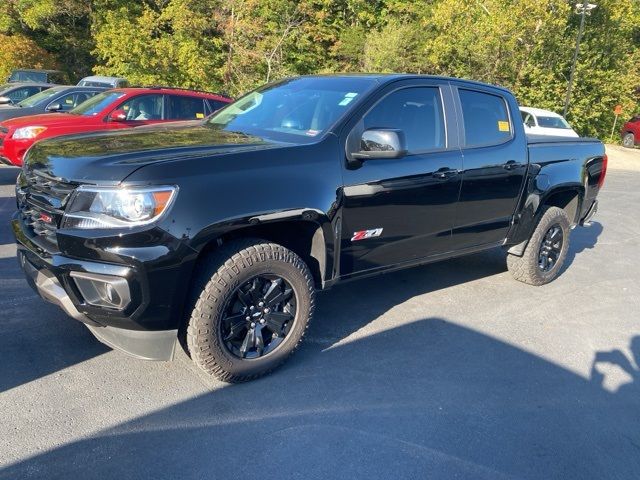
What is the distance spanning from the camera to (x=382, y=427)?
3.14 m

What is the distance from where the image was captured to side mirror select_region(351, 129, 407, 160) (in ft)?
11.7

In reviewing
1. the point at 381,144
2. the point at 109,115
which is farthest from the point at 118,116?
the point at 381,144

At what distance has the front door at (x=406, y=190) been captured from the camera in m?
3.78

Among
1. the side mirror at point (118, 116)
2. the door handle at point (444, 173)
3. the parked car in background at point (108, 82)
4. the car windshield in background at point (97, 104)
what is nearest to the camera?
the door handle at point (444, 173)

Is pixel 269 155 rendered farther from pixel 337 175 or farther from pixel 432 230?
pixel 432 230

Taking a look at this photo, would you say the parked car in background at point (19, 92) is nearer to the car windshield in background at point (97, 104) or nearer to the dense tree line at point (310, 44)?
the car windshield in background at point (97, 104)

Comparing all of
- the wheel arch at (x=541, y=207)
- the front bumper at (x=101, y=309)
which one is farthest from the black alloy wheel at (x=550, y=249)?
the front bumper at (x=101, y=309)

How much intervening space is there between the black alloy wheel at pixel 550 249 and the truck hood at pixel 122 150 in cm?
340

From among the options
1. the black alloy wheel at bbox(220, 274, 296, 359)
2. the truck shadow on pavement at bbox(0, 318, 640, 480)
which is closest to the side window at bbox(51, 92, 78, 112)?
the black alloy wheel at bbox(220, 274, 296, 359)

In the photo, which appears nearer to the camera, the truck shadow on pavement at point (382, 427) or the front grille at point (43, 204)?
the truck shadow on pavement at point (382, 427)

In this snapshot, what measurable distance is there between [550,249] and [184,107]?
6.65 meters

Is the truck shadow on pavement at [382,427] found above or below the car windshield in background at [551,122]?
below

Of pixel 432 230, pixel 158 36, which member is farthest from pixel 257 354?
pixel 158 36

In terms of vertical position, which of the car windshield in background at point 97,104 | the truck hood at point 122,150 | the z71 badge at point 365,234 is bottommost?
the z71 badge at point 365,234
